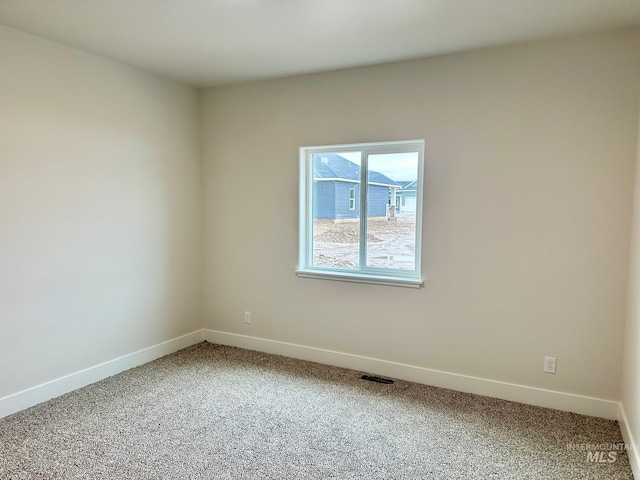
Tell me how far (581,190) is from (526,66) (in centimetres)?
91

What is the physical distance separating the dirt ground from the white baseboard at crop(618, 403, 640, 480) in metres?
1.61

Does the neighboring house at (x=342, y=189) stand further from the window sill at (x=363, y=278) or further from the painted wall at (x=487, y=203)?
the window sill at (x=363, y=278)

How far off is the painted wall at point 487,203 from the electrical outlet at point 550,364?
0.03m

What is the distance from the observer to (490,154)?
2.84 m

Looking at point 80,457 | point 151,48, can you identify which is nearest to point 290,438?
point 80,457

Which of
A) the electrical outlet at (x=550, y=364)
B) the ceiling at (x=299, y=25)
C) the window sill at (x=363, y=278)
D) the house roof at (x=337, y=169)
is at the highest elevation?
the ceiling at (x=299, y=25)

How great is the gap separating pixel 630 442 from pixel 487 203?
1.61 meters

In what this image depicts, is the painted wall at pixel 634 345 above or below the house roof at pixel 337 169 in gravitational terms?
below

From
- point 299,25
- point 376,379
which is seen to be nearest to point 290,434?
point 376,379

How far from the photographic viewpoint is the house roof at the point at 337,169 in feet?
11.0

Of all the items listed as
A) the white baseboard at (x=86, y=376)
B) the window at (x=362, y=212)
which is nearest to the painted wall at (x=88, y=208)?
the white baseboard at (x=86, y=376)

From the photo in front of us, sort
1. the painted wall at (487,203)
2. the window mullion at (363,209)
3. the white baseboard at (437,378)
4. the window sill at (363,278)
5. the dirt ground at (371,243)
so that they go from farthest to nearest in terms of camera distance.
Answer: the window mullion at (363,209) < the dirt ground at (371,243) < the window sill at (363,278) < the white baseboard at (437,378) < the painted wall at (487,203)

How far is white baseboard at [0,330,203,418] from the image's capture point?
263 centimetres

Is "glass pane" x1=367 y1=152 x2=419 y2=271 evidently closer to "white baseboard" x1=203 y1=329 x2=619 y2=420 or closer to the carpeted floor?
"white baseboard" x1=203 y1=329 x2=619 y2=420
